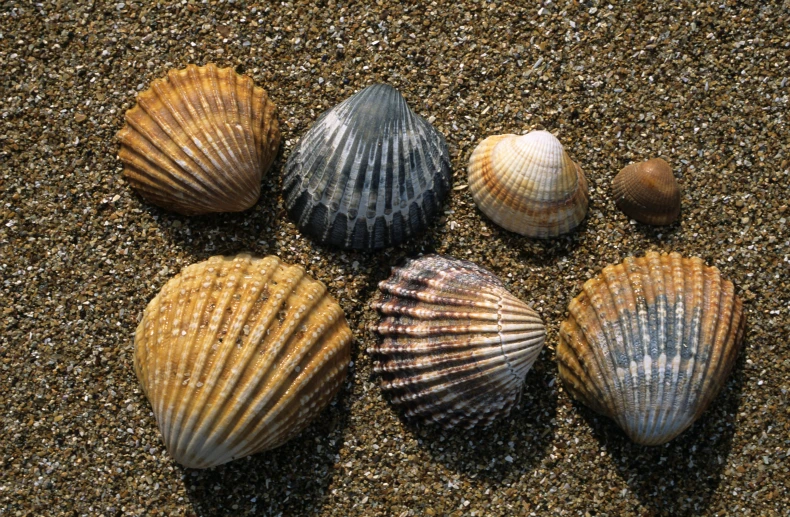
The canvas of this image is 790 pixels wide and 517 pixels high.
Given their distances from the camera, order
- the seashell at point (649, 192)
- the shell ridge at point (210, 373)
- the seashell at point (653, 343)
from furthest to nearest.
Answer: the seashell at point (649, 192) < the seashell at point (653, 343) < the shell ridge at point (210, 373)

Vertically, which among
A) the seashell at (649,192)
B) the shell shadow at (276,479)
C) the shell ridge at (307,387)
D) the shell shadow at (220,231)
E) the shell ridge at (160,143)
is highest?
the shell ridge at (160,143)

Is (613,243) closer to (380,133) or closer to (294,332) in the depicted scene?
(380,133)

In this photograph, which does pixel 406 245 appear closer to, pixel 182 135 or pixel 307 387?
pixel 307 387

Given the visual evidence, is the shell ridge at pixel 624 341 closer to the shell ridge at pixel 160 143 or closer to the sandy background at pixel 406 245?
the sandy background at pixel 406 245

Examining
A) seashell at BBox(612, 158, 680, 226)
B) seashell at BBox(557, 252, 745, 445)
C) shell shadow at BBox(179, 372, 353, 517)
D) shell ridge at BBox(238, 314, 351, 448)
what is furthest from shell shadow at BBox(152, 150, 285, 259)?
seashell at BBox(612, 158, 680, 226)

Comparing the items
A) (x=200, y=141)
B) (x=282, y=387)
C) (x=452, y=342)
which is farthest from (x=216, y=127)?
(x=452, y=342)

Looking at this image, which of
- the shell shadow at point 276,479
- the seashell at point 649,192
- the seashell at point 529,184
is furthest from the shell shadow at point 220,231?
the seashell at point 649,192
